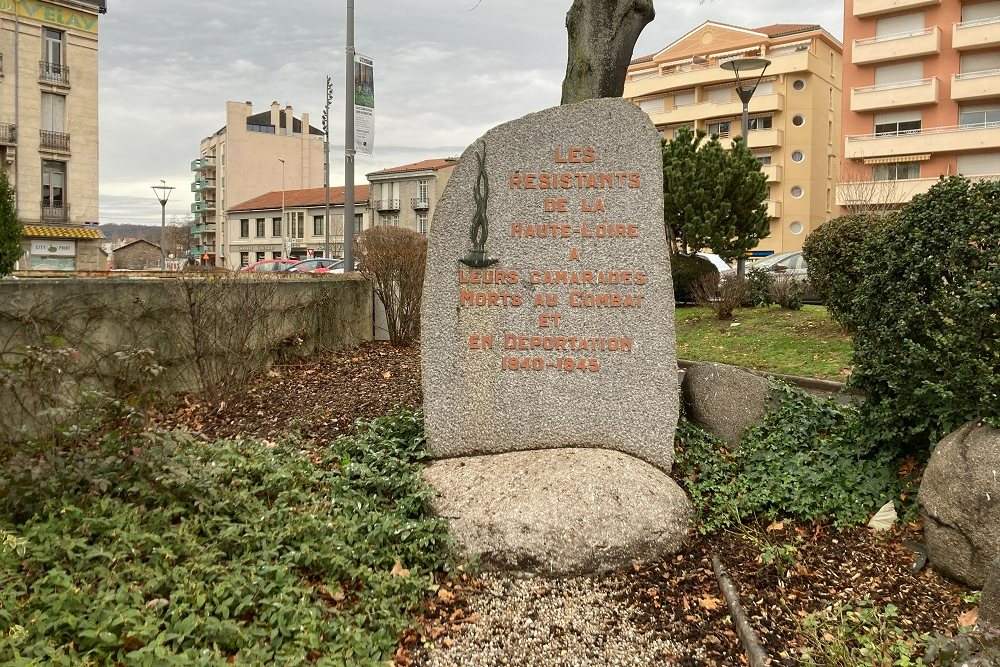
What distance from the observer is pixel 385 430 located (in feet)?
20.9

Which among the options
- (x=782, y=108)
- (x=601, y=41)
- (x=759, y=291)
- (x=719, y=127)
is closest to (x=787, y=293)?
(x=759, y=291)

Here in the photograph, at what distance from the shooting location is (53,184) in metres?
37.1

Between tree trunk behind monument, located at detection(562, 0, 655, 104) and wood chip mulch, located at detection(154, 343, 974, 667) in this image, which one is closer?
wood chip mulch, located at detection(154, 343, 974, 667)

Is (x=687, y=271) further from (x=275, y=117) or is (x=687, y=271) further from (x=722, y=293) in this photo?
(x=275, y=117)

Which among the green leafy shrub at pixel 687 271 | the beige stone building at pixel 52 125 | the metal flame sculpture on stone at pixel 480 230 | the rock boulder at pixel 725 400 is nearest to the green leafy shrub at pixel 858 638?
the rock boulder at pixel 725 400

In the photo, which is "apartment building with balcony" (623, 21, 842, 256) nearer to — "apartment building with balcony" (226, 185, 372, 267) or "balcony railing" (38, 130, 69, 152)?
"apartment building with balcony" (226, 185, 372, 267)

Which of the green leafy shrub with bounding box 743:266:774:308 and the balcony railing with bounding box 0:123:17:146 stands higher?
the balcony railing with bounding box 0:123:17:146

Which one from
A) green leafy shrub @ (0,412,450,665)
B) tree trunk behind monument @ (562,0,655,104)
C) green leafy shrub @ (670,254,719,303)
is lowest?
green leafy shrub @ (0,412,450,665)

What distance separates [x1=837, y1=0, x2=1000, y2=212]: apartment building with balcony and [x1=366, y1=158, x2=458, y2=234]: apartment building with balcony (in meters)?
30.9

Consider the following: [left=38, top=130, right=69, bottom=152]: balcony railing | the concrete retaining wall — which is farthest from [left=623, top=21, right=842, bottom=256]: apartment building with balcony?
the concrete retaining wall

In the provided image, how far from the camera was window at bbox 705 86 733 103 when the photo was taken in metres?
51.2

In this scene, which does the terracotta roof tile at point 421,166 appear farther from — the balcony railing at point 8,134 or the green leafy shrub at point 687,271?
the green leafy shrub at point 687,271

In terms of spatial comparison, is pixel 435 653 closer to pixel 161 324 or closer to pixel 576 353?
pixel 576 353

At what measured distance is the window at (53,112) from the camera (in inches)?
1444
